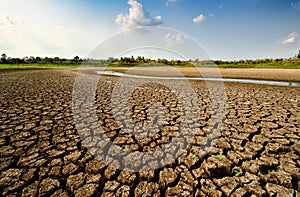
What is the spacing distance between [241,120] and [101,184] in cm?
280

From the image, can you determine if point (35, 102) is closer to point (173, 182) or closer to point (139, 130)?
point (139, 130)

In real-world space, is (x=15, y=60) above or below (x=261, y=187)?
above

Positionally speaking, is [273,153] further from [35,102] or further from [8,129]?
[35,102]

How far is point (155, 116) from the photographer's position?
325 cm

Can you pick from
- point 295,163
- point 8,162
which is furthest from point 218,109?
point 8,162

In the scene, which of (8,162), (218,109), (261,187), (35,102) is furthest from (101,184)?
(35,102)

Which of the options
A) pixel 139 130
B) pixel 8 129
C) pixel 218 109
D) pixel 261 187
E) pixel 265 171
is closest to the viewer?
pixel 261 187

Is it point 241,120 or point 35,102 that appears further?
point 35,102

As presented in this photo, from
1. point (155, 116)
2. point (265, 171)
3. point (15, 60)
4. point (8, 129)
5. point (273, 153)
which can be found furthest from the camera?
point (15, 60)

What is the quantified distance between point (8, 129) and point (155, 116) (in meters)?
2.56

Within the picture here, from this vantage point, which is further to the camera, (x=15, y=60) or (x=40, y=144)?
(x=15, y=60)

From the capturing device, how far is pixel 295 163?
5.58ft

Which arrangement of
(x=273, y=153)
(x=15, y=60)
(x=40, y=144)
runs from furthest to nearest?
(x=15, y=60)
(x=40, y=144)
(x=273, y=153)

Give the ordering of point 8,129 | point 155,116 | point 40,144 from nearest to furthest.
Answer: point 40,144 → point 8,129 → point 155,116
